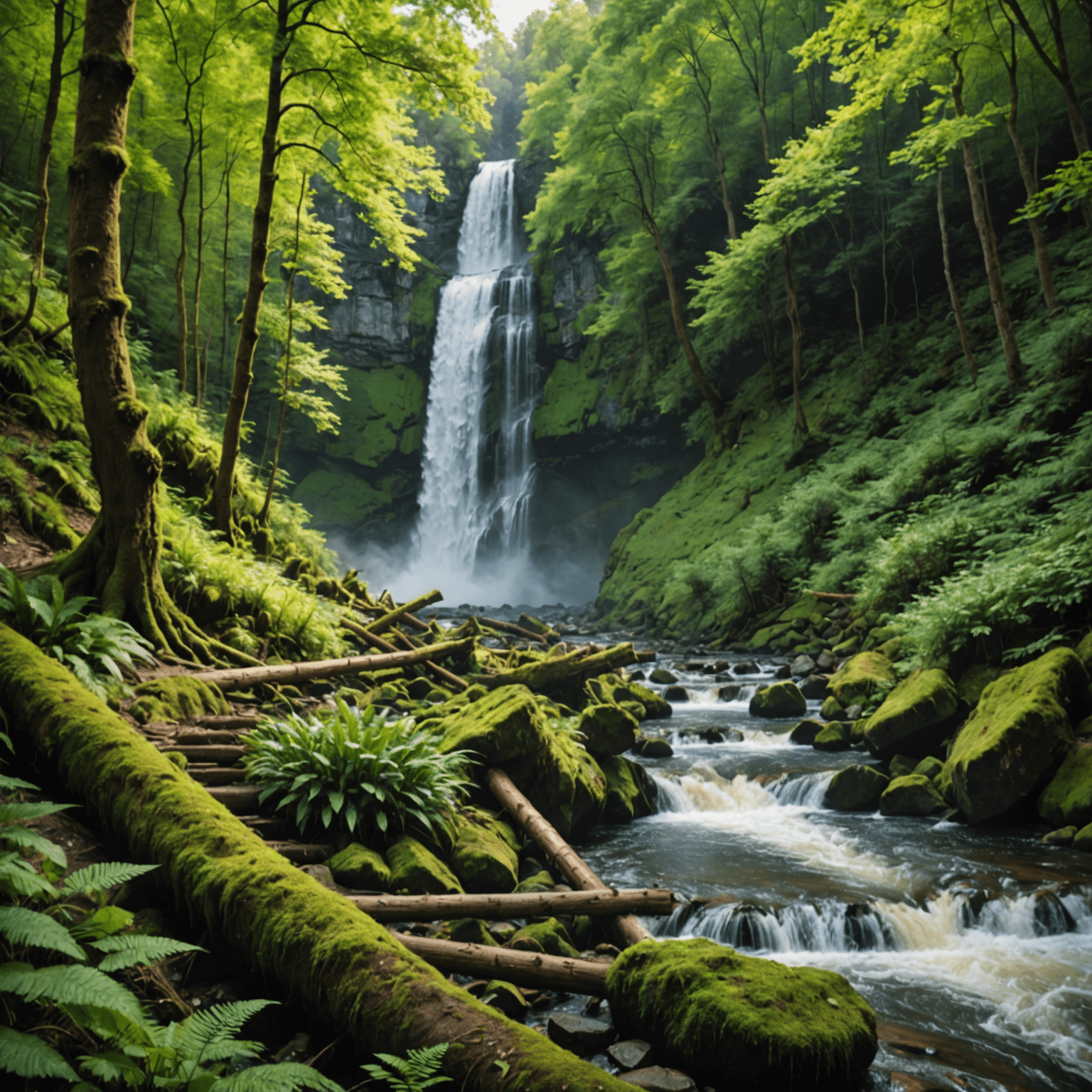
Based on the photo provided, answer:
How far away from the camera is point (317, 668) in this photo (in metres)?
7.44

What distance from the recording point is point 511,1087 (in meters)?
1.99

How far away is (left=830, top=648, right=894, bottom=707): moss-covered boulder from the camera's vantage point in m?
9.48

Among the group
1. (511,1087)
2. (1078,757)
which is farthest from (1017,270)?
(511,1087)

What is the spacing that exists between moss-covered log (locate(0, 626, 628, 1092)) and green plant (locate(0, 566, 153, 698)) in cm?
87

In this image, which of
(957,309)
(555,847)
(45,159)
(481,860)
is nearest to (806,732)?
(555,847)

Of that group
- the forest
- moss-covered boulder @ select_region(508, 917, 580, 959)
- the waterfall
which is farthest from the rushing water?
the waterfall

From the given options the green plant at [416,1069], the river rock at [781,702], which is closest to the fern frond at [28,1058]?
the green plant at [416,1069]

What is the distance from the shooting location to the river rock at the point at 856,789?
7129mm

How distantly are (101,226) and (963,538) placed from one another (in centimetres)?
1153

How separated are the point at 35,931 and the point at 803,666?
12346 millimetres

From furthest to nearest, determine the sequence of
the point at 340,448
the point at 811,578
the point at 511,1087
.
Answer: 1. the point at 340,448
2. the point at 811,578
3. the point at 511,1087

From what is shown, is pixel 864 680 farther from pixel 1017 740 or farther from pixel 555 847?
pixel 555 847

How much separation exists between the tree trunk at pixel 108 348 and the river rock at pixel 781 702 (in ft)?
28.2

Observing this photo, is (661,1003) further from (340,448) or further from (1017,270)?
(340,448)
